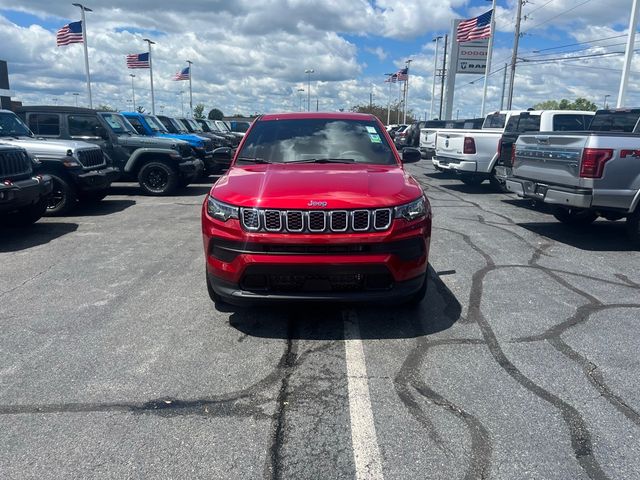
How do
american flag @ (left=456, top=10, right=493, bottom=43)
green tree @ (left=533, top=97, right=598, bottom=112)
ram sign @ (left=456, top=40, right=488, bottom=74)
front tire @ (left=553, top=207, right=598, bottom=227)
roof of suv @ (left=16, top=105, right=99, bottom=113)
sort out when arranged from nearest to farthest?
front tire @ (left=553, top=207, right=598, bottom=227) < roof of suv @ (left=16, top=105, right=99, bottom=113) < american flag @ (left=456, top=10, right=493, bottom=43) < ram sign @ (left=456, top=40, right=488, bottom=74) < green tree @ (left=533, top=97, right=598, bottom=112)

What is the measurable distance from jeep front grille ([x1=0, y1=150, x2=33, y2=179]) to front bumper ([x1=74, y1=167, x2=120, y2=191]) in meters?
1.41

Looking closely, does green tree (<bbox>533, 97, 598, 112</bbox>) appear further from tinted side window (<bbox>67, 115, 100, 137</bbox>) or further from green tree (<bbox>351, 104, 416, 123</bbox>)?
tinted side window (<bbox>67, 115, 100, 137</bbox>)

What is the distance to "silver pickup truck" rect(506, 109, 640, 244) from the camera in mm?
6691

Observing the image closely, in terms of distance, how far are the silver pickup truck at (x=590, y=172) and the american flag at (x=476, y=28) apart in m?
23.4

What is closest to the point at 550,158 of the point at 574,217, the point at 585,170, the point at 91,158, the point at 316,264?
the point at 585,170

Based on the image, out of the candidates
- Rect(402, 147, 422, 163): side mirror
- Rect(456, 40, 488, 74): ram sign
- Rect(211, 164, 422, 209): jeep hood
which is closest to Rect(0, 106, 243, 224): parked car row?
Rect(211, 164, 422, 209): jeep hood

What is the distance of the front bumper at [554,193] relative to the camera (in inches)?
268

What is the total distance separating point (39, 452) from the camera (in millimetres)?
2609

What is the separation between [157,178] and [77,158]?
10.2 feet

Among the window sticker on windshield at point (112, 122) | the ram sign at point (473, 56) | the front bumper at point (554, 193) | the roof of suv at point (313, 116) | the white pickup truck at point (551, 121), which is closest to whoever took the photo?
the roof of suv at point (313, 116)

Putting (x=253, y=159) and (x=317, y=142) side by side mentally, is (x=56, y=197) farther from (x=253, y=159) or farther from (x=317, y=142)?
(x=317, y=142)

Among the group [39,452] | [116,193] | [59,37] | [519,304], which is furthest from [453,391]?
[59,37]

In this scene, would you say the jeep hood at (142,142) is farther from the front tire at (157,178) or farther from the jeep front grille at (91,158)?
the jeep front grille at (91,158)

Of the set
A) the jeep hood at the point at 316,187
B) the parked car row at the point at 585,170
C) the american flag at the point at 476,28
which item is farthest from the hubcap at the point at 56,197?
the american flag at the point at 476,28
